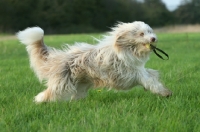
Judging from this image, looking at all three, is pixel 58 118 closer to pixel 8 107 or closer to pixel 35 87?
pixel 8 107

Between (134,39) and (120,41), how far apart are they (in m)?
0.19

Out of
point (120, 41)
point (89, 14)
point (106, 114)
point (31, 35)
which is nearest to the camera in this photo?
point (106, 114)

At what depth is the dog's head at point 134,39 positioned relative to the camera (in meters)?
4.60

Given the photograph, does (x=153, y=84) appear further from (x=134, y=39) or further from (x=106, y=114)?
Result: (x=106, y=114)

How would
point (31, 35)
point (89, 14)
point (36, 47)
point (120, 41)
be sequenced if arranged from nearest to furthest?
1. point (120, 41)
2. point (31, 35)
3. point (36, 47)
4. point (89, 14)

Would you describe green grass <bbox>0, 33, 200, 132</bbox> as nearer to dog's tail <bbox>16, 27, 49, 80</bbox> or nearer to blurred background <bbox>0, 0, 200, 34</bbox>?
dog's tail <bbox>16, 27, 49, 80</bbox>

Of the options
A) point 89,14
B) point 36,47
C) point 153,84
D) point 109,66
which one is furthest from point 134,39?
point 89,14

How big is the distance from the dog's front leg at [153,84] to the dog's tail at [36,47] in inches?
53.7

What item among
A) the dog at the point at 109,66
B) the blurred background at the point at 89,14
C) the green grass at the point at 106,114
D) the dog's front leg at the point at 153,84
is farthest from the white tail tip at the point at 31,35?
the blurred background at the point at 89,14

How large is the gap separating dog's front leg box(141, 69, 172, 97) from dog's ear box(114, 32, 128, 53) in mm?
460

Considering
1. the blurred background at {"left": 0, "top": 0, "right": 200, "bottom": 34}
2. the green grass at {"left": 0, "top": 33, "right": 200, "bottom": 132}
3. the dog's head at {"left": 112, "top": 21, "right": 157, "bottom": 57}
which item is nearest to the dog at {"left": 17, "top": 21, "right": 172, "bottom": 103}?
the dog's head at {"left": 112, "top": 21, "right": 157, "bottom": 57}

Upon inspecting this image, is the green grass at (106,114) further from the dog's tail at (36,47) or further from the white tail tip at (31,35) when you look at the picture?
the white tail tip at (31,35)

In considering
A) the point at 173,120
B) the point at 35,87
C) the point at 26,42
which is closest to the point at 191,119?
the point at 173,120

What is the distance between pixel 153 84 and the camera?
455cm
